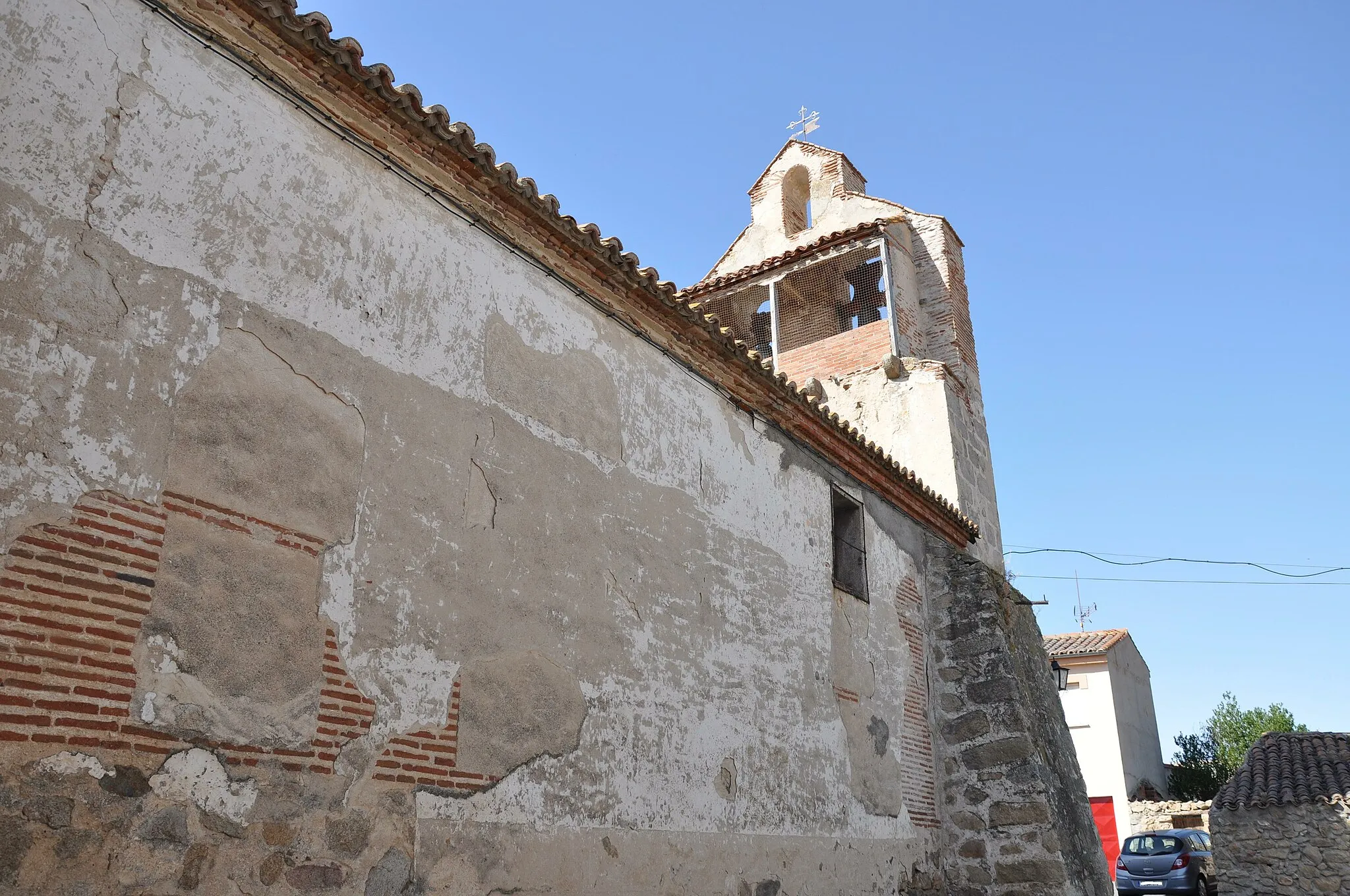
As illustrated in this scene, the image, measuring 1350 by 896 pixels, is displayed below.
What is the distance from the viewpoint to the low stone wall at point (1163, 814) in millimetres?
22047

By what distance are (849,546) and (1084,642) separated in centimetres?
2004

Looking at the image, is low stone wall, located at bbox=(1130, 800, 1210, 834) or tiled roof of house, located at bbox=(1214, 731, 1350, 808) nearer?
tiled roof of house, located at bbox=(1214, 731, 1350, 808)

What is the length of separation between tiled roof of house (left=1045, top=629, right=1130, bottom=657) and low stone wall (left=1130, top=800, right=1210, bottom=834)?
382 cm

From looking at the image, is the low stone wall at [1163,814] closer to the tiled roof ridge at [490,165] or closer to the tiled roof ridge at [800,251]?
the tiled roof ridge at [800,251]

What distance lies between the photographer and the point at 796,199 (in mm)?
14703

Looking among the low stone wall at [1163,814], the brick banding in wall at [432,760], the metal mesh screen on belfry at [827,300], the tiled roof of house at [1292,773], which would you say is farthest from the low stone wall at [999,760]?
the low stone wall at [1163,814]

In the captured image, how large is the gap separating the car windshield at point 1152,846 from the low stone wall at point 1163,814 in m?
6.36

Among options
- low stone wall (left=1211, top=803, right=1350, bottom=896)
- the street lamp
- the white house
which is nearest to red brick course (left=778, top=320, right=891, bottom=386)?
the street lamp

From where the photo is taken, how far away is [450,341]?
5152mm

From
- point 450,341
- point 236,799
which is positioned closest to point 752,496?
point 450,341

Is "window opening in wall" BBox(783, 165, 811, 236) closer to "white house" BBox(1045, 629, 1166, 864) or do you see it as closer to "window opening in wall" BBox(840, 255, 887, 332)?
"window opening in wall" BBox(840, 255, 887, 332)

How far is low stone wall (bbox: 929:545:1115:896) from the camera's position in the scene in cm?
850

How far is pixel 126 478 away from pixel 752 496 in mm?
4618

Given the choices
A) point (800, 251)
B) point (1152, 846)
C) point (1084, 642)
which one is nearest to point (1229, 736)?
point (1084, 642)
